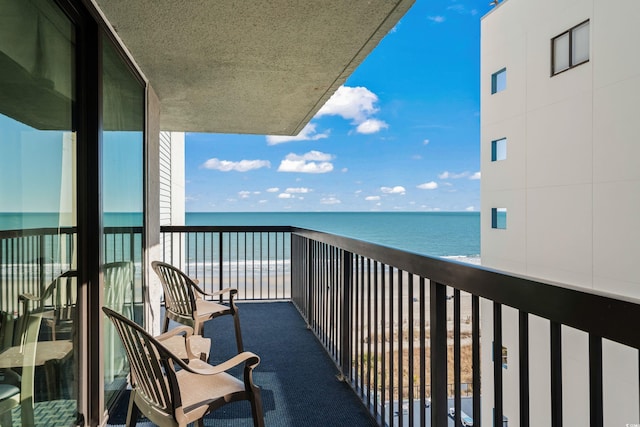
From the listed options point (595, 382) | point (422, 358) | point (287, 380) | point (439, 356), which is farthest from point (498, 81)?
point (595, 382)

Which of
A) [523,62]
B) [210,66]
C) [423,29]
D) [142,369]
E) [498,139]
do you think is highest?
[423,29]

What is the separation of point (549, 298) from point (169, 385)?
4.19 feet

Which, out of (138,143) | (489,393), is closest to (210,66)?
(138,143)

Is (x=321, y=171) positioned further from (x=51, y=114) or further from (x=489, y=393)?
(x=51, y=114)

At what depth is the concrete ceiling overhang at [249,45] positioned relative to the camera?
210cm

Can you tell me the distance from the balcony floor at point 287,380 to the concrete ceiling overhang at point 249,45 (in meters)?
2.23

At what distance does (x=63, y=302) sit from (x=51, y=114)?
2.66 feet

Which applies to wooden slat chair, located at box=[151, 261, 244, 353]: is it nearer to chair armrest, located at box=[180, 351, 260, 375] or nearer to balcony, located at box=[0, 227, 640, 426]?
balcony, located at box=[0, 227, 640, 426]

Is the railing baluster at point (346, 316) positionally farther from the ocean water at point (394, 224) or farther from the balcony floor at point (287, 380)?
the ocean water at point (394, 224)

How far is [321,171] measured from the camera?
41.2 m

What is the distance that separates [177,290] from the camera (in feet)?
9.96

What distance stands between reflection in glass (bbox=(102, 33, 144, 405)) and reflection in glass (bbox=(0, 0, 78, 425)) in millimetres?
408

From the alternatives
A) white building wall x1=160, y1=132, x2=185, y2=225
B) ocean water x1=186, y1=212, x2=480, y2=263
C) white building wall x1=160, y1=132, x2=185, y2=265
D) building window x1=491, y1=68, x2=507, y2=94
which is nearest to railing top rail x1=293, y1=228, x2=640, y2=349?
white building wall x1=160, y1=132, x2=185, y2=265

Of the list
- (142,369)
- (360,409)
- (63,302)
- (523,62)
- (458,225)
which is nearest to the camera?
(142,369)
